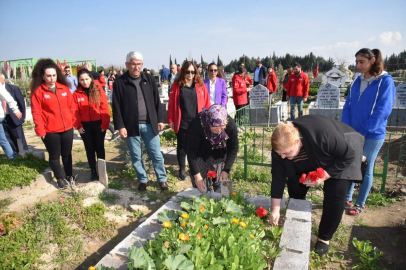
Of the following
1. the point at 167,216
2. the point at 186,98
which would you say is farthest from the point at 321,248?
the point at 186,98

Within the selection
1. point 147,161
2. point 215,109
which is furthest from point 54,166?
point 215,109

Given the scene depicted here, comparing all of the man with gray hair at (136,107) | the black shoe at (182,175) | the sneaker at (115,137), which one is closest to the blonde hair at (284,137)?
the man with gray hair at (136,107)

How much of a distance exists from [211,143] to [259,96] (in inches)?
242

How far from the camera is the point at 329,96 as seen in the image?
8.25 meters

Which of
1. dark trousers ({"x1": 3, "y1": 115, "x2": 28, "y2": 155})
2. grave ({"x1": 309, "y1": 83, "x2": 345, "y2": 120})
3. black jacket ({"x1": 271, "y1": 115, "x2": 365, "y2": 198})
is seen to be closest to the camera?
black jacket ({"x1": 271, "y1": 115, "x2": 365, "y2": 198})

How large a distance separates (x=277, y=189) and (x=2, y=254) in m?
2.60

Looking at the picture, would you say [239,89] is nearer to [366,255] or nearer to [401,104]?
[401,104]

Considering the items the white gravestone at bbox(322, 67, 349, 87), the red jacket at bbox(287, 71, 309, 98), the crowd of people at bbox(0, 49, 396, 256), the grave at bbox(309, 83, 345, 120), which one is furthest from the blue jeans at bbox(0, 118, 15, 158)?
the white gravestone at bbox(322, 67, 349, 87)

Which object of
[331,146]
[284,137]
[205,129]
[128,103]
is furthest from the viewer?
[128,103]

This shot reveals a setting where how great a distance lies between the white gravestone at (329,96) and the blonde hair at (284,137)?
7079 mm

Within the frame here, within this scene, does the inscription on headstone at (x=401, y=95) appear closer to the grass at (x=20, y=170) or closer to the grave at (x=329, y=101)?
the grave at (x=329, y=101)

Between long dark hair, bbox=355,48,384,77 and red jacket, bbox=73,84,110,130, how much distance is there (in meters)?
3.42

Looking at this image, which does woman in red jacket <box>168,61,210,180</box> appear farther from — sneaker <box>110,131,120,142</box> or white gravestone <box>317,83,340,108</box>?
white gravestone <box>317,83,340,108</box>

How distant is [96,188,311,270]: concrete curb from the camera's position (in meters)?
1.90
